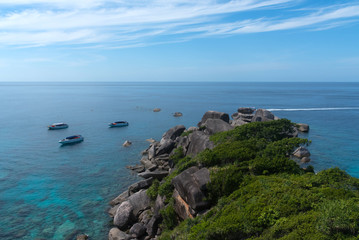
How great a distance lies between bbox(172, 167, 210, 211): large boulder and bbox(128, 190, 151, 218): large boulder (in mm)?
7571

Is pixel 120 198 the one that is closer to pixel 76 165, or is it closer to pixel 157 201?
pixel 157 201

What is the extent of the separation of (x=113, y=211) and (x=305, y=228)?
24.1 m

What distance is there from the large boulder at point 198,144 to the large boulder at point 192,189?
1048 centimetres

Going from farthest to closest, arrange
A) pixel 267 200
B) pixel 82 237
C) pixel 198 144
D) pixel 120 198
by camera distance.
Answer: pixel 198 144, pixel 120 198, pixel 82 237, pixel 267 200

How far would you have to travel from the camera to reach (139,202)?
32219 mm

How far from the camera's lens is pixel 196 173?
1024 inches

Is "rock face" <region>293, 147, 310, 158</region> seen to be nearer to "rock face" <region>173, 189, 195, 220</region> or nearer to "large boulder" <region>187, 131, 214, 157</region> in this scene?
"large boulder" <region>187, 131, 214, 157</region>

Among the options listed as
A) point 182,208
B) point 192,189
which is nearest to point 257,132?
point 192,189

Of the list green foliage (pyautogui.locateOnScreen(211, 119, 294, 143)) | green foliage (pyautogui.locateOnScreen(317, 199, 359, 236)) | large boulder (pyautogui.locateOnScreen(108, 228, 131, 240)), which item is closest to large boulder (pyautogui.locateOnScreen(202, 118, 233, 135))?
green foliage (pyautogui.locateOnScreen(211, 119, 294, 143))

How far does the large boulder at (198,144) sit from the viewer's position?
37.3 meters

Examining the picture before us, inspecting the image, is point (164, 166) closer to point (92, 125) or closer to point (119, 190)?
point (119, 190)

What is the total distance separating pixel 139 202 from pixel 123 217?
2.77 metres

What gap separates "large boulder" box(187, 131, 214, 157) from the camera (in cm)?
3733

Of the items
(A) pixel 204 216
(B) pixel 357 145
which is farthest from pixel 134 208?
(B) pixel 357 145
